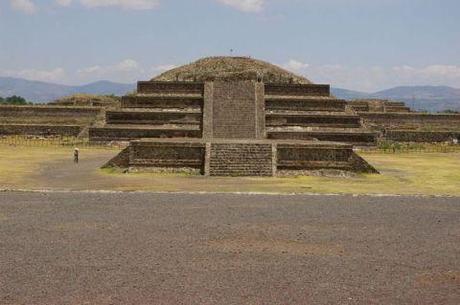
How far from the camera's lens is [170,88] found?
41.3m

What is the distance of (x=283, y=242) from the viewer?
11203 millimetres

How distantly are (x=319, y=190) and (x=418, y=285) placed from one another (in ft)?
35.4

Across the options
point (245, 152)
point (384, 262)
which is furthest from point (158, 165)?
point (384, 262)

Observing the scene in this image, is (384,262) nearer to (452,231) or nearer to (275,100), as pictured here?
(452,231)

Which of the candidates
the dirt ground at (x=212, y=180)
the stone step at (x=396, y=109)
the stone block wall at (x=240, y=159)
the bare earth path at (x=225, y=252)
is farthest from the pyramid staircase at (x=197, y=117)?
the bare earth path at (x=225, y=252)

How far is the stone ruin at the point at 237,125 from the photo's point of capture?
24.7 m

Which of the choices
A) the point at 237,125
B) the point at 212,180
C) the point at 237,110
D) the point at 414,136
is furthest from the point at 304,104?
the point at 212,180

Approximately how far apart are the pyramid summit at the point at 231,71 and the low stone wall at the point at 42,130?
Answer: 37.0 feet

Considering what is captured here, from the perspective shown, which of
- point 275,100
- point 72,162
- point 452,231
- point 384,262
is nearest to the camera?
point 384,262

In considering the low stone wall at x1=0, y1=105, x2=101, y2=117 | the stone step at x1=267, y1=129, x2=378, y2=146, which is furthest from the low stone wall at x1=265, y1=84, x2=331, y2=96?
the low stone wall at x1=0, y1=105, x2=101, y2=117

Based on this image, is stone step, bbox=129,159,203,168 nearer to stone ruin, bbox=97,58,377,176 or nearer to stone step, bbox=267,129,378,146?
stone ruin, bbox=97,58,377,176

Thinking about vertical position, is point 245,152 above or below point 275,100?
below

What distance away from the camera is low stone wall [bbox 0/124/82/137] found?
44469mm

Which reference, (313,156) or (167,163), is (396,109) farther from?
(167,163)
